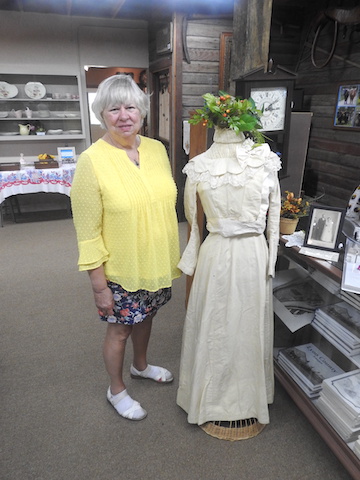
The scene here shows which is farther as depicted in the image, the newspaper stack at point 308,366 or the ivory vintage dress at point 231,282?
the newspaper stack at point 308,366

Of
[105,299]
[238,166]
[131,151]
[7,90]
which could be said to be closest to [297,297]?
[238,166]

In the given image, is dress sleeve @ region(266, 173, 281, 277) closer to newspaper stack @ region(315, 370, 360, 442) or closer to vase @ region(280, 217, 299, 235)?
vase @ region(280, 217, 299, 235)

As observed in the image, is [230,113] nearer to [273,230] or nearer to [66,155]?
[273,230]

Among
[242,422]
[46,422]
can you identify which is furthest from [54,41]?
[242,422]

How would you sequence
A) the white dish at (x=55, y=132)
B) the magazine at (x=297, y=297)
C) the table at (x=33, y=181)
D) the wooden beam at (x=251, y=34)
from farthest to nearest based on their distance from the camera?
1. the white dish at (x=55, y=132)
2. the table at (x=33, y=181)
3. the wooden beam at (x=251, y=34)
4. the magazine at (x=297, y=297)

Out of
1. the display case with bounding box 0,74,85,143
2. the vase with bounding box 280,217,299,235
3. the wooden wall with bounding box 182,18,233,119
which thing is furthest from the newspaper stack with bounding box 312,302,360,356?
the display case with bounding box 0,74,85,143

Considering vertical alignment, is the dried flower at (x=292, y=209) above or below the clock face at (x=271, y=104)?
below

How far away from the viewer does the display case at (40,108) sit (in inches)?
185

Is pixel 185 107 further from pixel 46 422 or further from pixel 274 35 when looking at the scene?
pixel 46 422

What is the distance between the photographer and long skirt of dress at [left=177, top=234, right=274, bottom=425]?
146 centimetres

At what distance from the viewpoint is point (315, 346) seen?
6.01 ft

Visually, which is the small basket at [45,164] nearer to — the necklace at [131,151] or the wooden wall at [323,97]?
the wooden wall at [323,97]

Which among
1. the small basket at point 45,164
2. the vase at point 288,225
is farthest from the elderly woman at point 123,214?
the small basket at point 45,164

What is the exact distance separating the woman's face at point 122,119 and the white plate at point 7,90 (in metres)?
4.01
